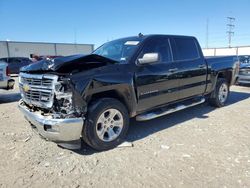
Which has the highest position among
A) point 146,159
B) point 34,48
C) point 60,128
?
point 34,48

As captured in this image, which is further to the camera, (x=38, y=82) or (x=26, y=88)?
(x=26, y=88)

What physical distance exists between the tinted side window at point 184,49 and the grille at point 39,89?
2883mm

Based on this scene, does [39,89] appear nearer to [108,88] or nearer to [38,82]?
[38,82]

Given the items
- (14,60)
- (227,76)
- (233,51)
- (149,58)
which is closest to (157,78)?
(149,58)

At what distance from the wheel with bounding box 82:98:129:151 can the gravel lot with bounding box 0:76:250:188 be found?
0.63ft

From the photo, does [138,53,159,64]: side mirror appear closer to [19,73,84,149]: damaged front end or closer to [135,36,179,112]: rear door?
[135,36,179,112]: rear door

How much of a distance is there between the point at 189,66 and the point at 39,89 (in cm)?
344

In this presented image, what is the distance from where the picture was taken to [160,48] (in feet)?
15.8

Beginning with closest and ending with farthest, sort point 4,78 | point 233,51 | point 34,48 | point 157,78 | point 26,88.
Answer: point 26,88
point 157,78
point 4,78
point 34,48
point 233,51

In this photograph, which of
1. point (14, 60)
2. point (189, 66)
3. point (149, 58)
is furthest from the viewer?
point (14, 60)

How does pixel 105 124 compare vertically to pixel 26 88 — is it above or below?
below

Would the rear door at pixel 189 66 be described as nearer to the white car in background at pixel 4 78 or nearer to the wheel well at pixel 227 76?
the wheel well at pixel 227 76

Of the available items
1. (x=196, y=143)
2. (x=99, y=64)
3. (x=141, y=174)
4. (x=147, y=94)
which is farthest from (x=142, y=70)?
(x=141, y=174)

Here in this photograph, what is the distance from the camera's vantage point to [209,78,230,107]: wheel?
6.43 metres
